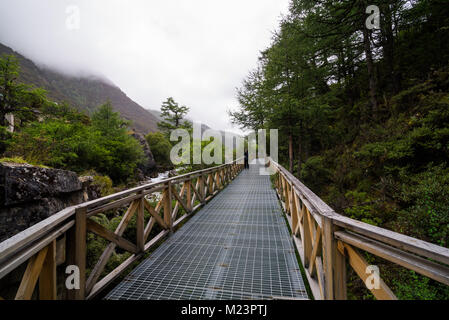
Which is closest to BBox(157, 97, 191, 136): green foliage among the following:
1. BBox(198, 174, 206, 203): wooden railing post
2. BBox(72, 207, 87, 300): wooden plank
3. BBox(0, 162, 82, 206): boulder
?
BBox(198, 174, 206, 203): wooden railing post

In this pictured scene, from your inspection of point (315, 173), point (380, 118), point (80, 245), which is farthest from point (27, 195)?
point (380, 118)

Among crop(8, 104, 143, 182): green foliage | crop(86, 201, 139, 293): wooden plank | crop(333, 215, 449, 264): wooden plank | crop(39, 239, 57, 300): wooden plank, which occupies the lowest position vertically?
crop(86, 201, 139, 293): wooden plank

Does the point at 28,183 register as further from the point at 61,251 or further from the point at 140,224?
the point at 61,251

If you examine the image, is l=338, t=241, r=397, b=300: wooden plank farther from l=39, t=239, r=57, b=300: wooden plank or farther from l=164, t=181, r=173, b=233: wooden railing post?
l=164, t=181, r=173, b=233: wooden railing post

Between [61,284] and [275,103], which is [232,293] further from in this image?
[275,103]

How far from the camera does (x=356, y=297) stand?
2561 mm

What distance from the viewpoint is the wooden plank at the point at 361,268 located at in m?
0.99

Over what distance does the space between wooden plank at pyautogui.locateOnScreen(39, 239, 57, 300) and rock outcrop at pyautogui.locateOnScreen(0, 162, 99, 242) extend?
201cm

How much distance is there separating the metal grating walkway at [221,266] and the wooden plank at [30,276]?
3.47ft

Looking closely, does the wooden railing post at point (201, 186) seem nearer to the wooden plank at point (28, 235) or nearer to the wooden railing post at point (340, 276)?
the wooden plank at point (28, 235)

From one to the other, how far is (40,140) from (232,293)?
29.6 ft

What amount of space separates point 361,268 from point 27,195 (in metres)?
4.33

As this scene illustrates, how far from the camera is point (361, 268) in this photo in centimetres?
116

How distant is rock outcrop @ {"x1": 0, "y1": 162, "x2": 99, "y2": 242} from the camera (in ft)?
8.60
